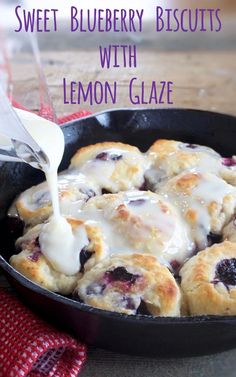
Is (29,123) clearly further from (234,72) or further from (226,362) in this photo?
(234,72)

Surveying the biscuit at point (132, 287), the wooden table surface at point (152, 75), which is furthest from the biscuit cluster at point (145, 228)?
the wooden table surface at point (152, 75)

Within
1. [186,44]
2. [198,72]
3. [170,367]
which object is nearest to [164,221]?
[170,367]

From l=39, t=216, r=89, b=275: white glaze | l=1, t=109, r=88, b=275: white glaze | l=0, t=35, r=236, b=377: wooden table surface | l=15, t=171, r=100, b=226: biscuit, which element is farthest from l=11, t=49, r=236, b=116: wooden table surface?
l=39, t=216, r=89, b=275: white glaze

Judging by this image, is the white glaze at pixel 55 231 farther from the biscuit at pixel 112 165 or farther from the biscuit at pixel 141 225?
the biscuit at pixel 112 165

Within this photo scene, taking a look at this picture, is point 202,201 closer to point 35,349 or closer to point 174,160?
point 174,160

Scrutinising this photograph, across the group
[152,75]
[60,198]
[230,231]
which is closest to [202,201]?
[230,231]

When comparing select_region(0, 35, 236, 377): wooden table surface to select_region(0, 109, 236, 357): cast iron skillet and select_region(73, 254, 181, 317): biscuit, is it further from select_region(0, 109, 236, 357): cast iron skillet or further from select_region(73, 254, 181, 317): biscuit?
select_region(73, 254, 181, 317): biscuit

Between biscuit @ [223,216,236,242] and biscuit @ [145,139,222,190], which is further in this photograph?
biscuit @ [145,139,222,190]
